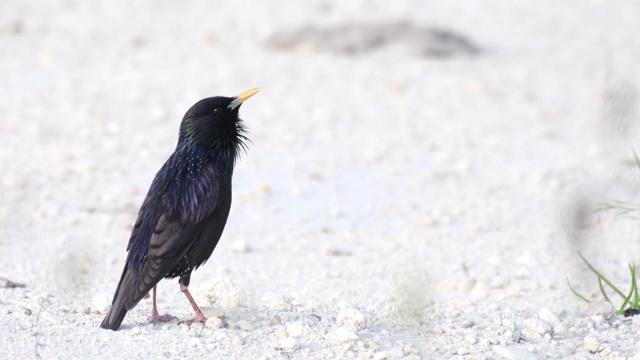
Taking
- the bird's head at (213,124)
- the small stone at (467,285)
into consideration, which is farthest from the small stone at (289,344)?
the small stone at (467,285)

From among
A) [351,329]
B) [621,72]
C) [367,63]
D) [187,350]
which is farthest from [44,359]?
[621,72]

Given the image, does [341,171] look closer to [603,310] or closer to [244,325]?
[603,310]

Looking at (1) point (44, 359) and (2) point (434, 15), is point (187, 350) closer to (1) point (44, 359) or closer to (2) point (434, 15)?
(1) point (44, 359)

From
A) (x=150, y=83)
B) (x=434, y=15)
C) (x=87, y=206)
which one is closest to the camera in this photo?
(x=87, y=206)

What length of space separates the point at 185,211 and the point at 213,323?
0.57m

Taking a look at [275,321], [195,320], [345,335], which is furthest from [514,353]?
[195,320]

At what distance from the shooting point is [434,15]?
1364 centimetres

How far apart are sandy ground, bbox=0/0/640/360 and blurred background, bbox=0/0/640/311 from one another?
0.03 metres

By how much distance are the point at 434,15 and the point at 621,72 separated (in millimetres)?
2592

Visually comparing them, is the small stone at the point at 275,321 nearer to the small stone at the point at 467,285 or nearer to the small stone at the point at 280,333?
the small stone at the point at 280,333

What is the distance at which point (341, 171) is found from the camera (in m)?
9.65

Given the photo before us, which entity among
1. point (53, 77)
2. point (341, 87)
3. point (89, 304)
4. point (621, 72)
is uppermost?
point (621, 72)

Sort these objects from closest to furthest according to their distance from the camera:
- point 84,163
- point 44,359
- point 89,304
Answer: point 44,359
point 89,304
point 84,163

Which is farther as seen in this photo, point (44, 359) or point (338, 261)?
point (338, 261)
